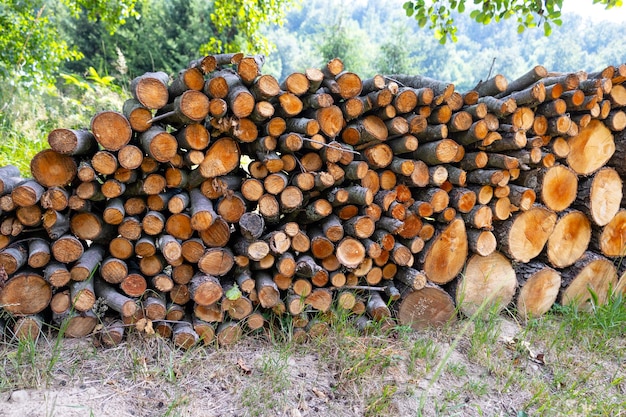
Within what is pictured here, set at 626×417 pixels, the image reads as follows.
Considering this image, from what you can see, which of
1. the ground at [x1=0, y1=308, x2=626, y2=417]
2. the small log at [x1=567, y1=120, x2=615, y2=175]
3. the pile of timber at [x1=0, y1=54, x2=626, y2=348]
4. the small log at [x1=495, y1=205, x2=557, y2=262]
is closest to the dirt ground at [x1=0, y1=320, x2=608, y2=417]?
the ground at [x1=0, y1=308, x2=626, y2=417]

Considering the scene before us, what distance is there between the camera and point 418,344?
245cm

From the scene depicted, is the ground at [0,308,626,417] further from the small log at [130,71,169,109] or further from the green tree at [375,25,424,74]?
the green tree at [375,25,424,74]

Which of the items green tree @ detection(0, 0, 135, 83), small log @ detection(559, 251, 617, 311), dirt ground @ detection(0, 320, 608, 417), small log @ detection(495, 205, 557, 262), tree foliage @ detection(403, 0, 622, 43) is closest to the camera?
dirt ground @ detection(0, 320, 608, 417)

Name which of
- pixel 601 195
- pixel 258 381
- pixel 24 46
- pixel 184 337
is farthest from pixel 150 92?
pixel 24 46

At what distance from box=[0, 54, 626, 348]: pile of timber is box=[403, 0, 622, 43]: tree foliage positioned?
1028 millimetres

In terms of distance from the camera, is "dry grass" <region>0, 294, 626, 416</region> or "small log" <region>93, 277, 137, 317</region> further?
"small log" <region>93, 277, 137, 317</region>

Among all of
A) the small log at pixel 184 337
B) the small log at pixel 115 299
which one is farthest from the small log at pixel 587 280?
the small log at pixel 115 299

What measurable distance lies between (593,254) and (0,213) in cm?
410

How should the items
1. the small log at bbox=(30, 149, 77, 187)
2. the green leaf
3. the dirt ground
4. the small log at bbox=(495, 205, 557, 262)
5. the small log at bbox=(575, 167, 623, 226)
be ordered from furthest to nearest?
the green leaf < the small log at bbox=(575, 167, 623, 226) < the small log at bbox=(495, 205, 557, 262) < the small log at bbox=(30, 149, 77, 187) < the dirt ground

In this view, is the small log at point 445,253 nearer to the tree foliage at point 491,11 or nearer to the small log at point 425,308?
the small log at point 425,308

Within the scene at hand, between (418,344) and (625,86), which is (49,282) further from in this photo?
(625,86)

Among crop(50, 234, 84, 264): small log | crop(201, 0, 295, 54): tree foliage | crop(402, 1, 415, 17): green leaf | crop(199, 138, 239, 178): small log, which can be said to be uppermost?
crop(201, 0, 295, 54): tree foliage

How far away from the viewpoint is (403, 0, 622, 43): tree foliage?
348 centimetres

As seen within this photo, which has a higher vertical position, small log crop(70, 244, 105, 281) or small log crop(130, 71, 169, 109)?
small log crop(130, 71, 169, 109)
